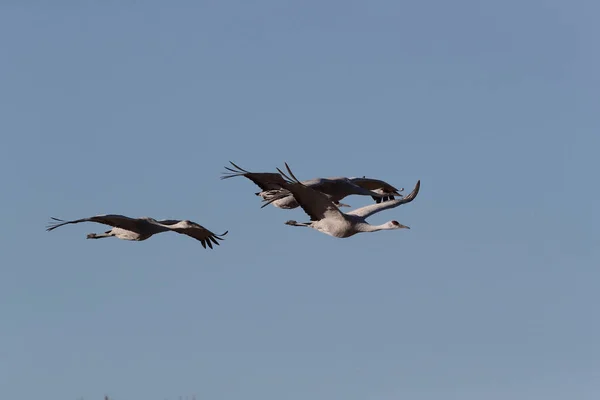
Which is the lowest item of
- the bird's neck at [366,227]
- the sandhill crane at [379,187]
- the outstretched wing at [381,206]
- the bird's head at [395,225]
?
the bird's neck at [366,227]

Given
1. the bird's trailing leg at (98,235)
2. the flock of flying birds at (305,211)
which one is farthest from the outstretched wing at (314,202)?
the bird's trailing leg at (98,235)

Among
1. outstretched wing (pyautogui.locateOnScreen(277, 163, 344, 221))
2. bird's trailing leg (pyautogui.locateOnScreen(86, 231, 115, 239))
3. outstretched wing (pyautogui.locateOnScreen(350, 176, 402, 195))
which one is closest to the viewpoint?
outstretched wing (pyautogui.locateOnScreen(277, 163, 344, 221))

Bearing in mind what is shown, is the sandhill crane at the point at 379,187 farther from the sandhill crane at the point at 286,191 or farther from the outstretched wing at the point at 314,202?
the outstretched wing at the point at 314,202

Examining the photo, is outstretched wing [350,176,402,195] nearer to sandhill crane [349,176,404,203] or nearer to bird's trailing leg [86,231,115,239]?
sandhill crane [349,176,404,203]

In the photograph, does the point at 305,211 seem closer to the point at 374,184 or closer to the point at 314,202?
the point at 314,202

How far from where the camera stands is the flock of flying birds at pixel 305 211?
3238cm

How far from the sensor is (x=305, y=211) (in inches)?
1305

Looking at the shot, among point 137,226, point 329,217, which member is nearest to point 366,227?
point 329,217

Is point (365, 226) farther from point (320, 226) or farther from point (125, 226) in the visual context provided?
point (125, 226)

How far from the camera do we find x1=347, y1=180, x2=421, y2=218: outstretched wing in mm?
33594

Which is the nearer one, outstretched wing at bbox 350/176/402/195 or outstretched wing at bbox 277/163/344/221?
outstretched wing at bbox 277/163/344/221

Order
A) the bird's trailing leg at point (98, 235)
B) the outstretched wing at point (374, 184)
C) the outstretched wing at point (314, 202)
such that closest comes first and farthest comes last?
1. the outstretched wing at point (314, 202)
2. the bird's trailing leg at point (98, 235)
3. the outstretched wing at point (374, 184)

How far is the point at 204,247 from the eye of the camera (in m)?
37.6

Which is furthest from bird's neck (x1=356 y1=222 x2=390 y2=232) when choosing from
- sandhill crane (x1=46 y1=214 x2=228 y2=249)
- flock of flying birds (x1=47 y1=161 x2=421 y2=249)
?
sandhill crane (x1=46 y1=214 x2=228 y2=249)
